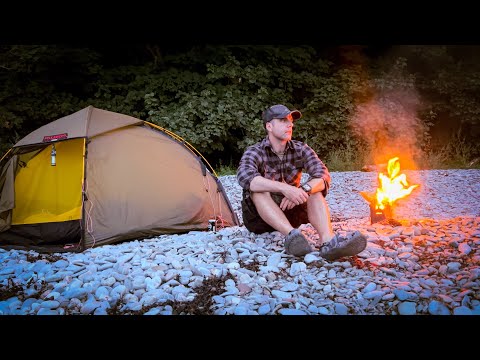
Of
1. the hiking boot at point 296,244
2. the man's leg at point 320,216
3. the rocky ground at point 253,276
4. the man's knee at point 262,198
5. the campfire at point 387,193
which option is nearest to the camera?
the rocky ground at point 253,276

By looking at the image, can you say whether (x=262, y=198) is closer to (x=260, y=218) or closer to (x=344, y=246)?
(x=260, y=218)

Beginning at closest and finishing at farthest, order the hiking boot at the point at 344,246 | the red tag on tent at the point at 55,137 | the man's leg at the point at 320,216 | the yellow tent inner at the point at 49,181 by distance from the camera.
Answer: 1. the hiking boot at the point at 344,246
2. the man's leg at the point at 320,216
3. the red tag on tent at the point at 55,137
4. the yellow tent inner at the point at 49,181

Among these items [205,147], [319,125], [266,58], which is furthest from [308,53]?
[205,147]

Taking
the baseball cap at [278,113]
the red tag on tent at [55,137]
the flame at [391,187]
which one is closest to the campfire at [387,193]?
the flame at [391,187]

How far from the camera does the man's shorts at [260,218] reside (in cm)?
370

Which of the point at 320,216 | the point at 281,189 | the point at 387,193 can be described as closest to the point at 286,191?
the point at 281,189

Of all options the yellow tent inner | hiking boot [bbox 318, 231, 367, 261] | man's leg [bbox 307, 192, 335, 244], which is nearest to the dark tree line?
the yellow tent inner

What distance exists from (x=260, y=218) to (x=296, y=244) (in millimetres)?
807

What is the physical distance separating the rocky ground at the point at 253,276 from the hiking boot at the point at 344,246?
3.0 inches

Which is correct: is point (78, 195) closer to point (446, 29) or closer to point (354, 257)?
point (354, 257)

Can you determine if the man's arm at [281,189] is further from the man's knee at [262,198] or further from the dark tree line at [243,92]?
the dark tree line at [243,92]

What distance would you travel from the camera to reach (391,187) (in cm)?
430

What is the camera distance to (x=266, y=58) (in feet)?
37.2

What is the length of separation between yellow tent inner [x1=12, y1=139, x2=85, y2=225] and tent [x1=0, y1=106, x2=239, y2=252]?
11 millimetres
